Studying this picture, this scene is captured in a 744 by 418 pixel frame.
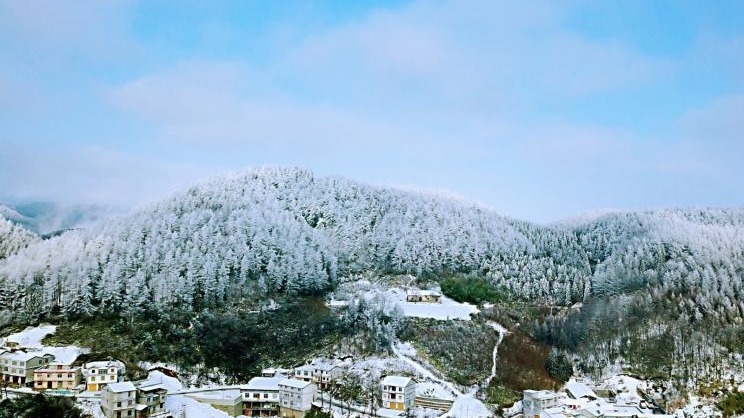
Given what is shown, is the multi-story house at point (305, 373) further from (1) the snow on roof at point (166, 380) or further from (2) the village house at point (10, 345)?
(2) the village house at point (10, 345)

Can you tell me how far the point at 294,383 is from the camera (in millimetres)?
48250

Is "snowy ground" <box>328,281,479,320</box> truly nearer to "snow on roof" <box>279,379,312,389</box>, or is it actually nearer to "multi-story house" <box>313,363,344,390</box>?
"multi-story house" <box>313,363,344,390</box>

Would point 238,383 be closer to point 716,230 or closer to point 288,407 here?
point 288,407

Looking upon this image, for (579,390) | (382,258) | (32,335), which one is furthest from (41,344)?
(579,390)

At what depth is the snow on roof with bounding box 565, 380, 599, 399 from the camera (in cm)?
4997

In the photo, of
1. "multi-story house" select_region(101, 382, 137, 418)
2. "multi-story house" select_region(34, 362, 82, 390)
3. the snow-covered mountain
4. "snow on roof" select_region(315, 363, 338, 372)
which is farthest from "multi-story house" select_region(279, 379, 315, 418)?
the snow-covered mountain

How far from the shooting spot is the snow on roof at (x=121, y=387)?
144 ft

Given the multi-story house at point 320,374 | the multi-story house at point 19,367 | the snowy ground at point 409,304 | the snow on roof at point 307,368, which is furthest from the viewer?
the snowy ground at point 409,304

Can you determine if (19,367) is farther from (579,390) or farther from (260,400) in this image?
(579,390)

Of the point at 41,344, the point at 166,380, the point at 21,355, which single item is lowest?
the point at 166,380

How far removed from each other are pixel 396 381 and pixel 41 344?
3011 centimetres

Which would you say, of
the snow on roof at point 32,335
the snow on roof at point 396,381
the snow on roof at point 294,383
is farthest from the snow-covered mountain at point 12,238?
the snow on roof at point 396,381

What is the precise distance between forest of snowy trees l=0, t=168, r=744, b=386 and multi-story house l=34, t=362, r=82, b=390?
11863mm

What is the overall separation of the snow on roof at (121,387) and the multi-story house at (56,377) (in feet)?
17.9
